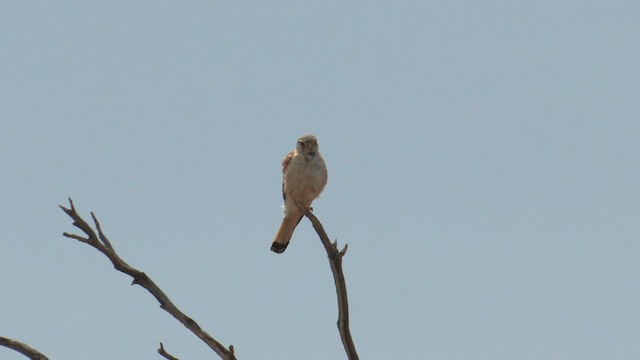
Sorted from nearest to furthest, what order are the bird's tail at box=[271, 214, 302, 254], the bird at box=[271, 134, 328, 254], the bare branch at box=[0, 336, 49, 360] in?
1. the bare branch at box=[0, 336, 49, 360]
2. the bird at box=[271, 134, 328, 254]
3. the bird's tail at box=[271, 214, 302, 254]

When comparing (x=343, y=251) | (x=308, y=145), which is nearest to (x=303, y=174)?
(x=308, y=145)

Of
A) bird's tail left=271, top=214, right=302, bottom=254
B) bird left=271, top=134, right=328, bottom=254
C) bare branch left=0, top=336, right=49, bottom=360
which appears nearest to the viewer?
bare branch left=0, top=336, right=49, bottom=360

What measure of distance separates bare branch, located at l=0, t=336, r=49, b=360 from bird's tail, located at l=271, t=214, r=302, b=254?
6.89 metres

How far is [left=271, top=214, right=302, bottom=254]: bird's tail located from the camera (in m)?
15.1

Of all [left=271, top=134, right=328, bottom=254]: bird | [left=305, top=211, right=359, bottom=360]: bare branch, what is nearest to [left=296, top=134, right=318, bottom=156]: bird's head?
[left=271, top=134, right=328, bottom=254]: bird

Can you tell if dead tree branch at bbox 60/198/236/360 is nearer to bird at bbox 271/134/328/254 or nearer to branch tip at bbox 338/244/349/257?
branch tip at bbox 338/244/349/257

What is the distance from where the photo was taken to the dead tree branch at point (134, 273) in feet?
28.5

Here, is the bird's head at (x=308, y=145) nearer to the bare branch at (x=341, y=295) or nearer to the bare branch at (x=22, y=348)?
the bare branch at (x=341, y=295)

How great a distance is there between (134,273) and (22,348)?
919 mm

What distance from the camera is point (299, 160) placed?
47.3 ft

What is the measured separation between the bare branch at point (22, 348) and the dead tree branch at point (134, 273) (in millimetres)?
835

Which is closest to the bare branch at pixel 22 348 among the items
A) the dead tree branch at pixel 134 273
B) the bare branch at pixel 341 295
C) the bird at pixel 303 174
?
the dead tree branch at pixel 134 273

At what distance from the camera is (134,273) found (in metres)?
8.77

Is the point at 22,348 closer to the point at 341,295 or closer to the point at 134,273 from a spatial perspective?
the point at 134,273
